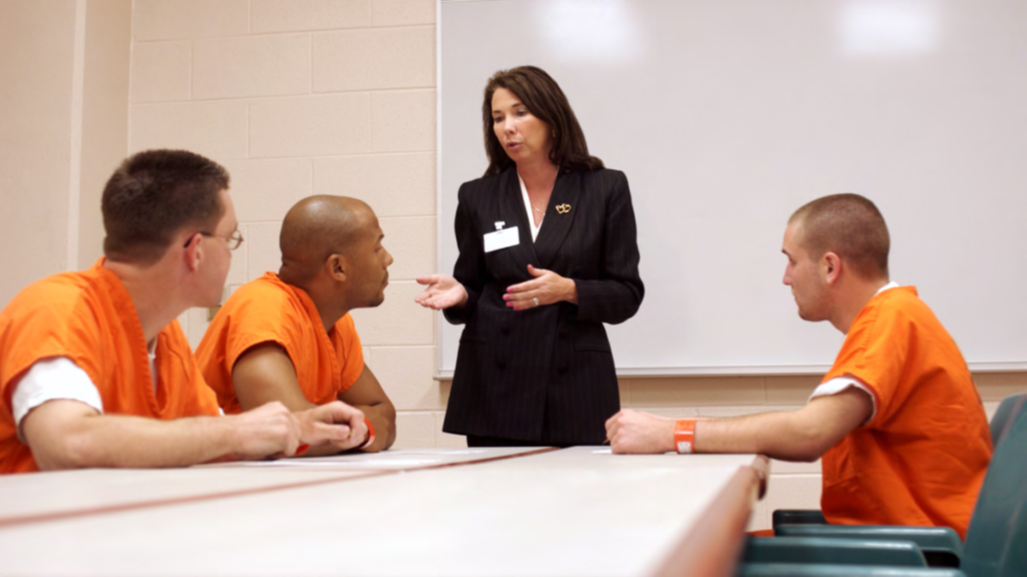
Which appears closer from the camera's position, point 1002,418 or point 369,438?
point 1002,418

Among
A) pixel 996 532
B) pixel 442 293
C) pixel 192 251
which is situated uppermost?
pixel 192 251

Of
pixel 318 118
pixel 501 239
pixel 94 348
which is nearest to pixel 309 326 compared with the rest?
pixel 501 239

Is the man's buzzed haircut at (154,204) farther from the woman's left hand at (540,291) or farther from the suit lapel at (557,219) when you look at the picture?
the suit lapel at (557,219)

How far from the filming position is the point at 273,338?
1.74 metres

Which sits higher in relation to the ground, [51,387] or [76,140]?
[76,140]

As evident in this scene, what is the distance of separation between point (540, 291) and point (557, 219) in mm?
271

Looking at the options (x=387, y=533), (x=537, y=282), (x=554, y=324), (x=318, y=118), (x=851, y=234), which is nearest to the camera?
(x=387, y=533)

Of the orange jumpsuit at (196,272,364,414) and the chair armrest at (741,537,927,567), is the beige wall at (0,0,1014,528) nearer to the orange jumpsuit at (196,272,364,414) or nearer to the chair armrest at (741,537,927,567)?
the orange jumpsuit at (196,272,364,414)

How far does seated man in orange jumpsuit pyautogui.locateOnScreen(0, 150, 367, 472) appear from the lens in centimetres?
115

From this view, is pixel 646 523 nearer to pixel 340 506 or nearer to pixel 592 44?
pixel 340 506

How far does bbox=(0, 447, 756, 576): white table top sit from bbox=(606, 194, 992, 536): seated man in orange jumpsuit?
70 centimetres

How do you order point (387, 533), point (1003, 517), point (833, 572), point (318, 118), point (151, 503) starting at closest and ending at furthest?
point (387, 533), point (151, 503), point (833, 572), point (1003, 517), point (318, 118)

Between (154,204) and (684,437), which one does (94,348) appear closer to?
(154,204)

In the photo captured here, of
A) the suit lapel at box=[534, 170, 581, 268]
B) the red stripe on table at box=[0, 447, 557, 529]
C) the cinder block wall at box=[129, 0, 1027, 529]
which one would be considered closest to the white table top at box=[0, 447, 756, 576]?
the red stripe on table at box=[0, 447, 557, 529]
